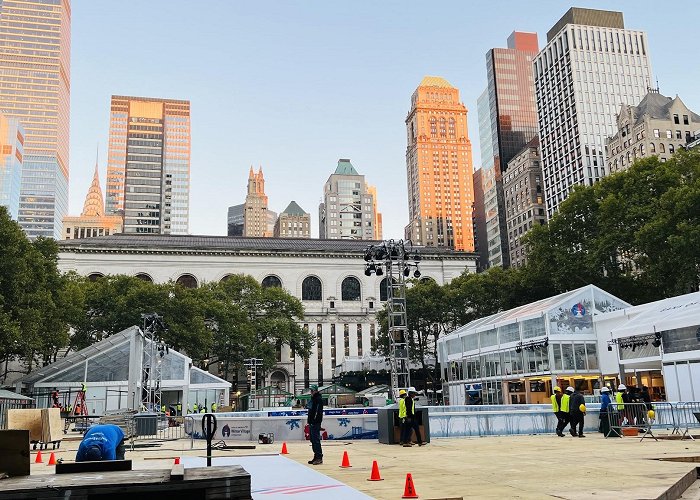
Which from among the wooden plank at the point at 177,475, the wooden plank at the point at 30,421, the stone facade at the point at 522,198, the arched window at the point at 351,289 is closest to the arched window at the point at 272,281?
the arched window at the point at 351,289

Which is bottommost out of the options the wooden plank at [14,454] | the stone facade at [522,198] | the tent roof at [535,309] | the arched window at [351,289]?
the wooden plank at [14,454]

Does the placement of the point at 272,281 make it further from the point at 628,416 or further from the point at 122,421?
the point at 628,416

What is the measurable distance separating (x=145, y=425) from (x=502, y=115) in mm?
159637

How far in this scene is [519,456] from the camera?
48.2 ft

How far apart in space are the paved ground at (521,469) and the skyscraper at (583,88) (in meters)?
112

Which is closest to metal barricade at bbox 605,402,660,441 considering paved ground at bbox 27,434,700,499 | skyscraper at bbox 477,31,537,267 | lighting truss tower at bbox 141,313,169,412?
paved ground at bbox 27,434,700,499

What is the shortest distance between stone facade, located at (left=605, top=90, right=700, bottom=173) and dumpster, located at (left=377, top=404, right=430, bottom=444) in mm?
95388

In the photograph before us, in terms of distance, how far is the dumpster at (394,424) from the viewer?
65.3 feet

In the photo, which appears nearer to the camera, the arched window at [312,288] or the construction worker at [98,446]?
the construction worker at [98,446]

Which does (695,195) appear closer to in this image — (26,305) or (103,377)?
(103,377)

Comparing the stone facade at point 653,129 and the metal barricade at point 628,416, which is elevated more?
the stone facade at point 653,129

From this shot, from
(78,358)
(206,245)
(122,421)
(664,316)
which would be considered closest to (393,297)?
(664,316)

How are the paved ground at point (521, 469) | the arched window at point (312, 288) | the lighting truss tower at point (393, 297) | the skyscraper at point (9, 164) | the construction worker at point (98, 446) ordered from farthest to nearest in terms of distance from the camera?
1. the skyscraper at point (9, 164)
2. the arched window at point (312, 288)
3. the lighting truss tower at point (393, 297)
4. the paved ground at point (521, 469)
5. the construction worker at point (98, 446)

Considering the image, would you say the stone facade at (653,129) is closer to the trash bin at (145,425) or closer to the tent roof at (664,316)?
the tent roof at (664,316)
